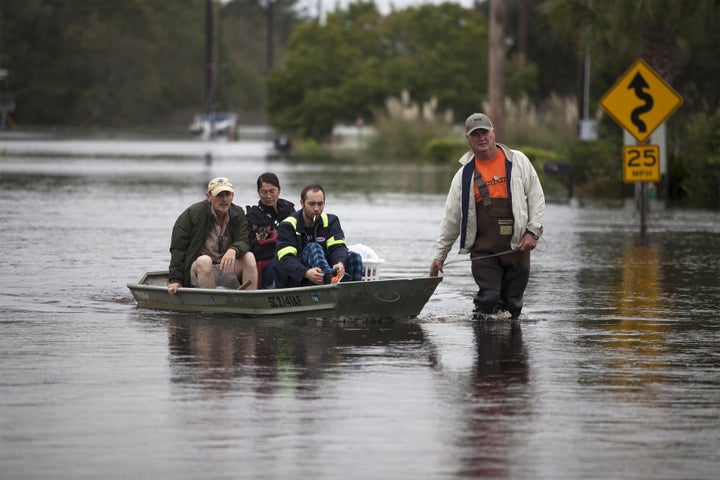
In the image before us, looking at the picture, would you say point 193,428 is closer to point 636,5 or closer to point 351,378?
point 351,378

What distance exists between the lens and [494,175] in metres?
13.4

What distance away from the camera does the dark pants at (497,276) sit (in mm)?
13516

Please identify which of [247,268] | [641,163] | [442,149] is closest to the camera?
[247,268]

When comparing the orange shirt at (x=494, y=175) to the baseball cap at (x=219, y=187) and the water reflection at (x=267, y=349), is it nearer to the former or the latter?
the water reflection at (x=267, y=349)

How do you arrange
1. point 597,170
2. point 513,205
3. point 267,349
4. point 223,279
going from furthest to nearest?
point 597,170
point 223,279
point 513,205
point 267,349

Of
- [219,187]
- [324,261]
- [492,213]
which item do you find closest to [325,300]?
[324,261]

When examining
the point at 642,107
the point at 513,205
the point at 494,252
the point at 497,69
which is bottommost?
the point at 494,252

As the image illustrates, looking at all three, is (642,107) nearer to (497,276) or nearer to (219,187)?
(497,276)

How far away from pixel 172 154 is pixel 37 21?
68053 mm

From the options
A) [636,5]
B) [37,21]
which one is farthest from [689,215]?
[37,21]

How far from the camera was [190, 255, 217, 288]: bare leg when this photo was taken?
1383 cm

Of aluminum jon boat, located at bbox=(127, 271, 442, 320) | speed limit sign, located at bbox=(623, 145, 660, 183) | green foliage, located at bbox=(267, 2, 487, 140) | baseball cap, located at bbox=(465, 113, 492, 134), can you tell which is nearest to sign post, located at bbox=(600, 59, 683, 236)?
speed limit sign, located at bbox=(623, 145, 660, 183)

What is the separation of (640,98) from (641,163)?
0.90 m

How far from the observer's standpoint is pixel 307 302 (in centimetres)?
1312
